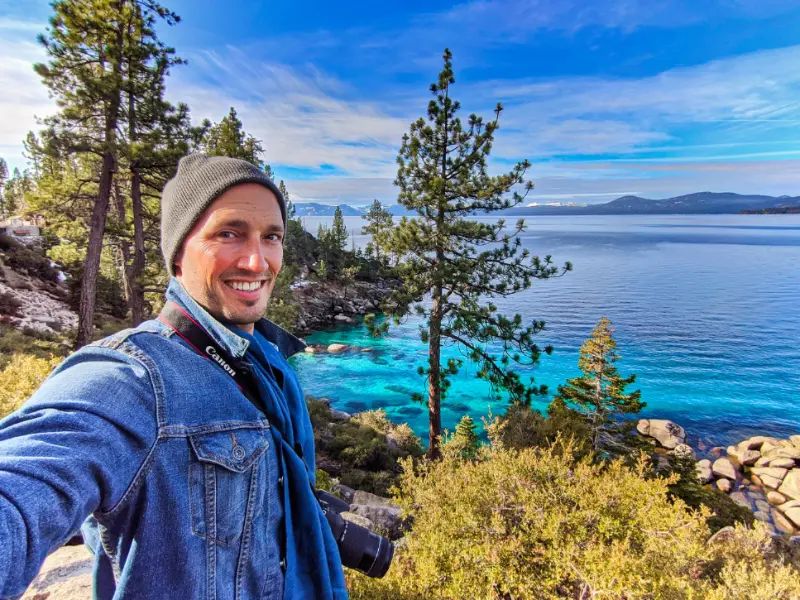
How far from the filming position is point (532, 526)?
480 cm

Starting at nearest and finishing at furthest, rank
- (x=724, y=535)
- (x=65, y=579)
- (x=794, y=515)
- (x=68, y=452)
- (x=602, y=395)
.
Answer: (x=68, y=452) → (x=65, y=579) → (x=724, y=535) → (x=794, y=515) → (x=602, y=395)

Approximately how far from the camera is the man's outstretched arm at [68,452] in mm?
746

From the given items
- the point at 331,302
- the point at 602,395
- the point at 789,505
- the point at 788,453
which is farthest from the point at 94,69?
the point at 331,302

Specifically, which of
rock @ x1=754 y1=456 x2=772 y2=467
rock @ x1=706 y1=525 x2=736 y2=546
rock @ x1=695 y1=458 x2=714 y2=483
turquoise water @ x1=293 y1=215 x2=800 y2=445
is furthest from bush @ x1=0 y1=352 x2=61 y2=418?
rock @ x1=754 y1=456 x2=772 y2=467

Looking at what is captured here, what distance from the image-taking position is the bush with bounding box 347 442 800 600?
13.3 feet

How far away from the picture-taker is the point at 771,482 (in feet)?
50.2

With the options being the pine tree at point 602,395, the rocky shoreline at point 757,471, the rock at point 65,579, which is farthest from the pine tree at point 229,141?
the rocky shoreline at point 757,471

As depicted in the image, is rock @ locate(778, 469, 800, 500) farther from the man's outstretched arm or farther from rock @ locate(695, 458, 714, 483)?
the man's outstretched arm

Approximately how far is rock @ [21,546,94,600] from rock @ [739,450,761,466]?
23.5 metres

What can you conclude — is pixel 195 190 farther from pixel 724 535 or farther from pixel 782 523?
pixel 782 523

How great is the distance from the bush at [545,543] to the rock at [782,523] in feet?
41.3

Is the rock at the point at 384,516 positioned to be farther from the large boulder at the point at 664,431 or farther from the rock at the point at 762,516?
the large boulder at the point at 664,431

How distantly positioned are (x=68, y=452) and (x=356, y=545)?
148 cm

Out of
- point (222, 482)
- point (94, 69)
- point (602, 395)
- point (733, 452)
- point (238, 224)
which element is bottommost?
point (733, 452)
